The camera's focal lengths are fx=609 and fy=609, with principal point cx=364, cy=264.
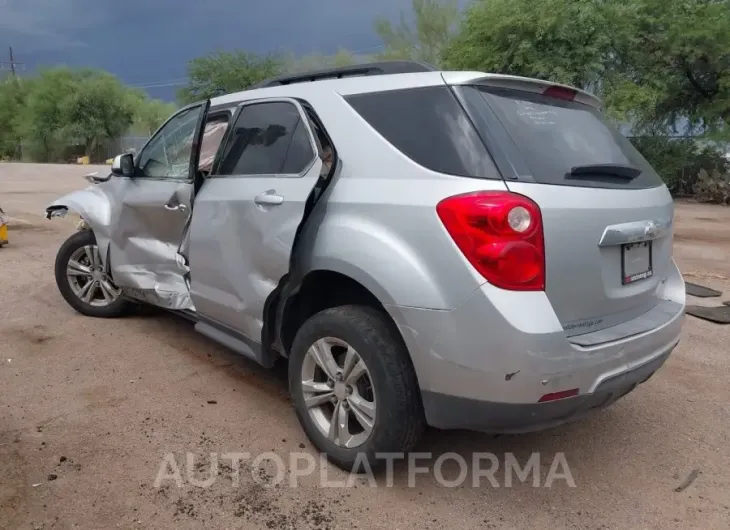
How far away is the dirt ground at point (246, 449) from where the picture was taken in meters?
2.73

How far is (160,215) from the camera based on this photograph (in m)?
4.40

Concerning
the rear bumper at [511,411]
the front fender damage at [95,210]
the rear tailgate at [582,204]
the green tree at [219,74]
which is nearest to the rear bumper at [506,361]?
the rear bumper at [511,411]

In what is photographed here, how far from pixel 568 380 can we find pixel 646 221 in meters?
0.94

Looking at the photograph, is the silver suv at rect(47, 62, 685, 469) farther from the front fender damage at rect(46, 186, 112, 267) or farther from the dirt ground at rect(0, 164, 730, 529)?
the front fender damage at rect(46, 186, 112, 267)

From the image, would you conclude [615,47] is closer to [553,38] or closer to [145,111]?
[553,38]

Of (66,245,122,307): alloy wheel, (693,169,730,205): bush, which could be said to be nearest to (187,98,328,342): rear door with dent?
(66,245,122,307): alloy wheel

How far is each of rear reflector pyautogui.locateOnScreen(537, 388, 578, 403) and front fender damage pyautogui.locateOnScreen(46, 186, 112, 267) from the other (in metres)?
3.73

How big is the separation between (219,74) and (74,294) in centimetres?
3666

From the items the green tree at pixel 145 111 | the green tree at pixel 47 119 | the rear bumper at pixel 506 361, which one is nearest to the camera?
the rear bumper at pixel 506 361

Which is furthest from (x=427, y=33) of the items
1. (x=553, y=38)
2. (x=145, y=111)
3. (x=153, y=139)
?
(x=145, y=111)

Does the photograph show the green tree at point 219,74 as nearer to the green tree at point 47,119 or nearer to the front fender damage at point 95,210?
the green tree at point 47,119

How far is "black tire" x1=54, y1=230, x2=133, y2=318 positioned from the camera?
→ 5.25 meters

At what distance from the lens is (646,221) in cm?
289

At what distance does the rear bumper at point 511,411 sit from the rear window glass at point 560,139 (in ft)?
3.01
